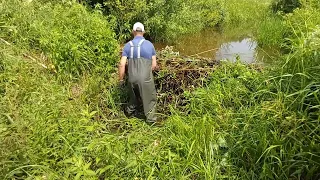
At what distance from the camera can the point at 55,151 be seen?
3.34 metres

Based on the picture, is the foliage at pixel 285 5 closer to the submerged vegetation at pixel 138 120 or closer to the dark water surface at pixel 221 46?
the dark water surface at pixel 221 46

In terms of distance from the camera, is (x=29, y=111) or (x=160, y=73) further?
(x=160, y=73)

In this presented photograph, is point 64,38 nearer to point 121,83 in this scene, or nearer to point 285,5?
point 121,83

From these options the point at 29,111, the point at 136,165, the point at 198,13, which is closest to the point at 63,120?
the point at 29,111

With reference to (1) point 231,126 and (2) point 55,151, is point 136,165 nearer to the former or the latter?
(2) point 55,151

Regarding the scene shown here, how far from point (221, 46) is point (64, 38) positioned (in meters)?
6.18

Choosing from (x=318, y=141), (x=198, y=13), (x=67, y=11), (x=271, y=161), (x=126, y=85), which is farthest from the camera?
(x=198, y=13)

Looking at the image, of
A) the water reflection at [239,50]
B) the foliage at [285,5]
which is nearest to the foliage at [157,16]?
the water reflection at [239,50]

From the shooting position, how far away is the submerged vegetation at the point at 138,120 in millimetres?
3000

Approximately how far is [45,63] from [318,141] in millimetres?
4818

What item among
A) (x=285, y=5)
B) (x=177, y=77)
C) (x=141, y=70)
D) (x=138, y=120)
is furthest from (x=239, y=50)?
(x=138, y=120)

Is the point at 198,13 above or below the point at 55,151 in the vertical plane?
above

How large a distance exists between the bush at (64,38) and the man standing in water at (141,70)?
1074 mm

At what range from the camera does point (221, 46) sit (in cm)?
1066
